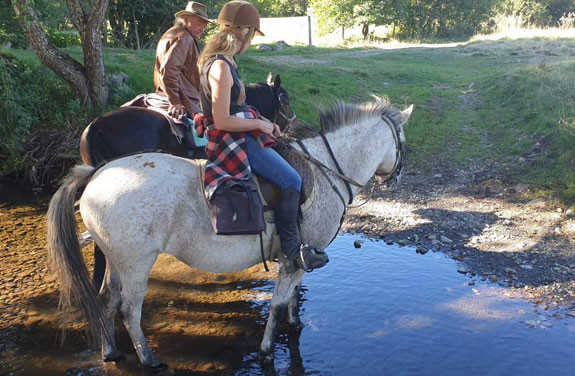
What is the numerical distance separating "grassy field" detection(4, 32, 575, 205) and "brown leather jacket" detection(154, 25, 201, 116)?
164cm

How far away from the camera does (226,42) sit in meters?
3.48

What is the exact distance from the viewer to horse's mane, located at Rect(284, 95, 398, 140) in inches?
180

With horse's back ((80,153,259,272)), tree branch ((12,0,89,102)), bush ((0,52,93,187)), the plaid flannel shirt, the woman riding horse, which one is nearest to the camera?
the woman riding horse

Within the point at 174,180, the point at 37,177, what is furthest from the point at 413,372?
the point at 37,177

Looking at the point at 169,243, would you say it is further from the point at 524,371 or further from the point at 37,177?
the point at 37,177

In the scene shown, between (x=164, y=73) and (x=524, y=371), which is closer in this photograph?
(x=524, y=371)

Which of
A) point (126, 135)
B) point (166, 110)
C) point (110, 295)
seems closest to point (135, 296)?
point (110, 295)

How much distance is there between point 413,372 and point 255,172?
2373 mm

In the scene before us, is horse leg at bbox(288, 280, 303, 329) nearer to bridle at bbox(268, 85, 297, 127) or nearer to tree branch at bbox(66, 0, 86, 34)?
bridle at bbox(268, 85, 297, 127)

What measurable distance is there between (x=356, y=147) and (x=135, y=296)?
8.14 feet

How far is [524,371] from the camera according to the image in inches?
168

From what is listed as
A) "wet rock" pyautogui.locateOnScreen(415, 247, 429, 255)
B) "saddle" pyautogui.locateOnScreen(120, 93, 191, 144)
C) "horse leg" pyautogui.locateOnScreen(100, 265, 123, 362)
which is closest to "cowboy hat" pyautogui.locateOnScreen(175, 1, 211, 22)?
"saddle" pyautogui.locateOnScreen(120, 93, 191, 144)

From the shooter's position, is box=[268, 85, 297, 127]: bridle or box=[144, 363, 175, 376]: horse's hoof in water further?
box=[268, 85, 297, 127]: bridle

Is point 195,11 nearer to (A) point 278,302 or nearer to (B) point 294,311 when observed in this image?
(A) point 278,302
